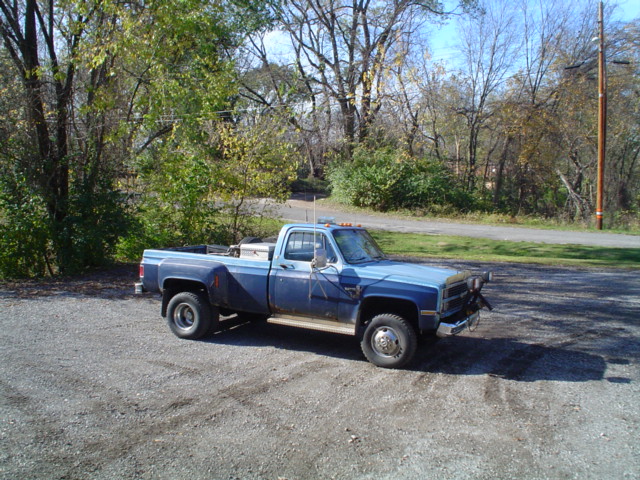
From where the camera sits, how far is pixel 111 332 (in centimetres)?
842

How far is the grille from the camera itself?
258 inches

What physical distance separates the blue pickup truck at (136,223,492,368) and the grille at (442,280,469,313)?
0.01 meters

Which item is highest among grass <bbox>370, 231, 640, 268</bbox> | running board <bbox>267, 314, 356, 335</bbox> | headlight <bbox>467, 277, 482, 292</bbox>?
headlight <bbox>467, 277, 482, 292</bbox>

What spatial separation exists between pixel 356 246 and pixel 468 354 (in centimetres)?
216

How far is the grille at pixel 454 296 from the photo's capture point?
21.5 feet

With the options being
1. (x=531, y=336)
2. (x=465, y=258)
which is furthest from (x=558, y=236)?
(x=531, y=336)

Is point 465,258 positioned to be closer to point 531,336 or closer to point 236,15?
point 531,336

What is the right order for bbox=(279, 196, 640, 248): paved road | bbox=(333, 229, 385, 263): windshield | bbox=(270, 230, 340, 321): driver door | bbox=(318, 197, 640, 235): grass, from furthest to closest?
bbox=(318, 197, 640, 235): grass
bbox=(279, 196, 640, 248): paved road
bbox=(333, 229, 385, 263): windshield
bbox=(270, 230, 340, 321): driver door

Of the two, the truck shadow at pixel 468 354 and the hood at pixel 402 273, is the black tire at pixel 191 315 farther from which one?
the hood at pixel 402 273

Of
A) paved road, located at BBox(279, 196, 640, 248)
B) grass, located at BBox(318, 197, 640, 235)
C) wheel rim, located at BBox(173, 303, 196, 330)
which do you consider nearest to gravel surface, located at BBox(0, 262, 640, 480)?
wheel rim, located at BBox(173, 303, 196, 330)

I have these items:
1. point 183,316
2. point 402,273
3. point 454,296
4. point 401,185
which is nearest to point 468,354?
point 454,296

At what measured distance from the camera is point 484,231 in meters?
23.9

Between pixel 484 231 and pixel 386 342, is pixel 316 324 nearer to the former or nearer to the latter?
pixel 386 342

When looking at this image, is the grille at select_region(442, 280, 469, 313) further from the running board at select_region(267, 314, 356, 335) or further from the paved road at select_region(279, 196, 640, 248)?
the paved road at select_region(279, 196, 640, 248)
